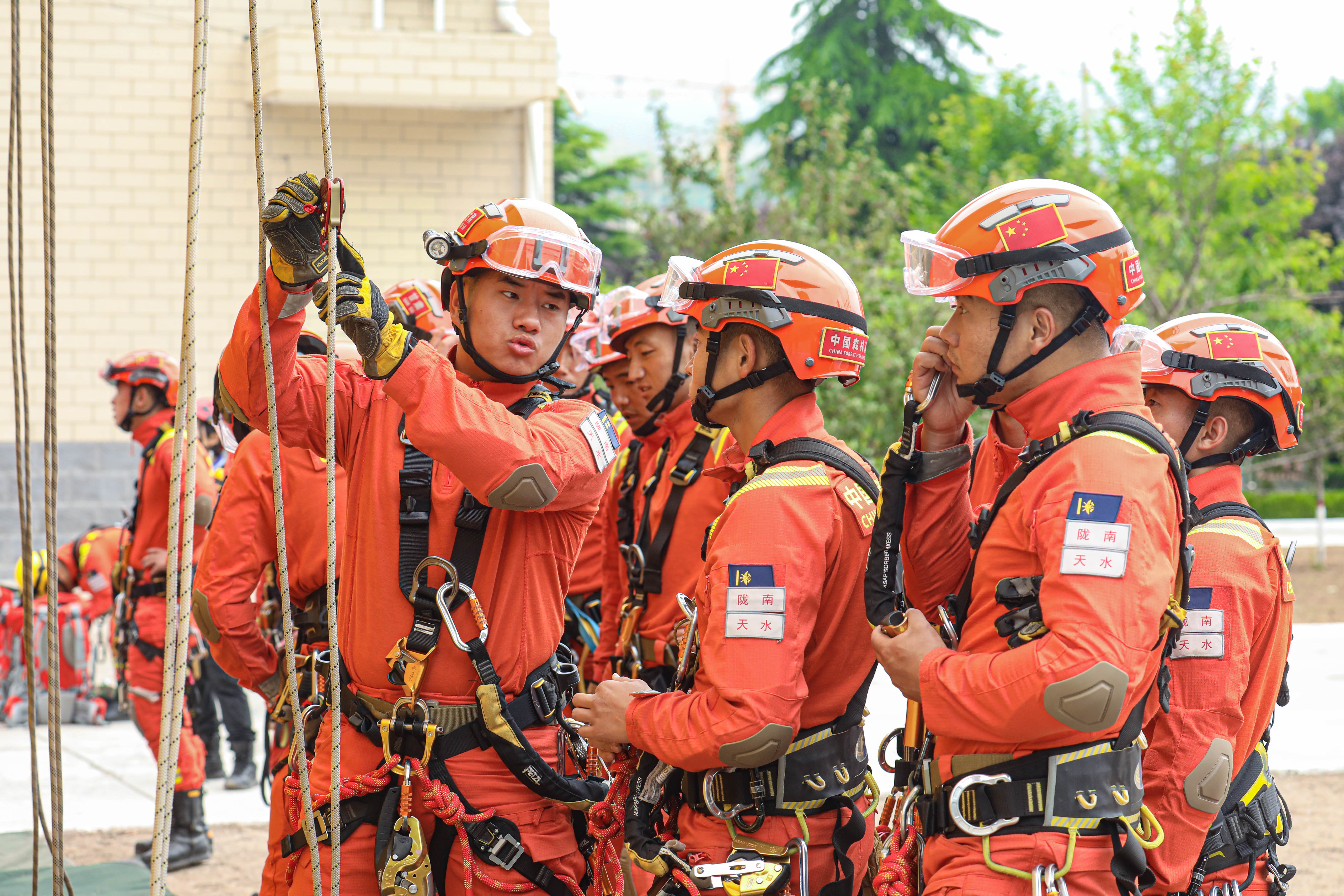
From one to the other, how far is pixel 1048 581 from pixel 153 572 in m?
5.86

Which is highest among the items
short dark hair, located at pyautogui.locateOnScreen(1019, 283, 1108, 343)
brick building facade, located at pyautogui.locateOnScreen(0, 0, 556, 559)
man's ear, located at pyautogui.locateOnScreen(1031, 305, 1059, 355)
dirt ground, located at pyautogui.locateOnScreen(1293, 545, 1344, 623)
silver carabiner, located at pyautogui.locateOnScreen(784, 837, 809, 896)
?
brick building facade, located at pyautogui.locateOnScreen(0, 0, 556, 559)

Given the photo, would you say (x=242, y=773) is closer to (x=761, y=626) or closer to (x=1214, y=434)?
(x=761, y=626)

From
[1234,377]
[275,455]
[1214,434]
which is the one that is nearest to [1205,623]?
[1214,434]

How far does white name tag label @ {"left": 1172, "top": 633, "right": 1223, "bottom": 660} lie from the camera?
3250mm

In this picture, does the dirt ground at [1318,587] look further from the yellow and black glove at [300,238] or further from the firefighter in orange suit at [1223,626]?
the yellow and black glove at [300,238]

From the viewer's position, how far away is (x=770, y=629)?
2859mm

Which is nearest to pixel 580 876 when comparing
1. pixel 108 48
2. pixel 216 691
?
pixel 216 691

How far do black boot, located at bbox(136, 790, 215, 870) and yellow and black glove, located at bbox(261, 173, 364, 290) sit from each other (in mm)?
4718

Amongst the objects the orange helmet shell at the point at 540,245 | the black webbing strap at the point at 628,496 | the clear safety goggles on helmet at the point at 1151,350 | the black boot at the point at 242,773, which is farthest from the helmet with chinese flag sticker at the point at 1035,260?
the black boot at the point at 242,773

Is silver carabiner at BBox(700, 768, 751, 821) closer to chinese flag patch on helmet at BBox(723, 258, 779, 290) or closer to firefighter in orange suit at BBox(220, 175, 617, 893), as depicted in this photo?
firefighter in orange suit at BBox(220, 175, 617, 893)

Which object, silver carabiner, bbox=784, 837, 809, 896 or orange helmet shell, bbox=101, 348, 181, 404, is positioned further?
orange helmet shell, bbox=101, 348, 181, 404

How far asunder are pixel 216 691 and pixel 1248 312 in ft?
52.0

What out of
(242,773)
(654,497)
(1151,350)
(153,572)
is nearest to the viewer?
(1151,350)

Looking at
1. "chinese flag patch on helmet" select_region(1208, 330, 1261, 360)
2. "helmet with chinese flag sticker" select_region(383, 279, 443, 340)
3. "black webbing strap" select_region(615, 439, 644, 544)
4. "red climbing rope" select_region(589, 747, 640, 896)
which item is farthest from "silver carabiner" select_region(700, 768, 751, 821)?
"helmet with chinese flag sticker" select_region(383, 279, 443, 340)
